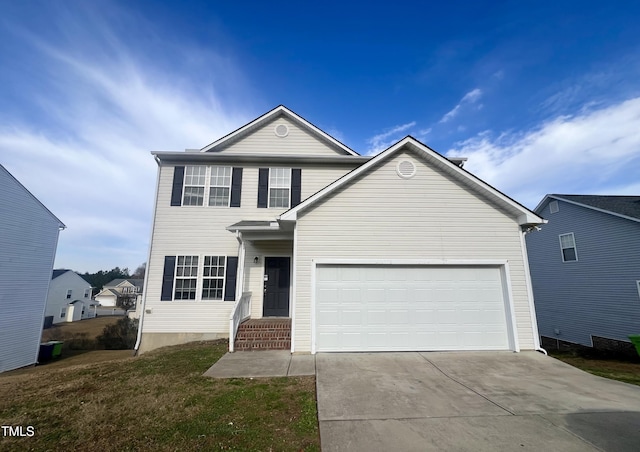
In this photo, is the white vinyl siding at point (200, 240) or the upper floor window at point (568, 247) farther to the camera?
the upper floor window at point (568, 247)

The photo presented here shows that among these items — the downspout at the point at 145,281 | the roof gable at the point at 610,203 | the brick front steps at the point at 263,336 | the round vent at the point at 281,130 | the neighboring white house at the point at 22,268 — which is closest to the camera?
the brick front steps at the point at 263,336

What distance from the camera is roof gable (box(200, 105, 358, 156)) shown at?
460 inches

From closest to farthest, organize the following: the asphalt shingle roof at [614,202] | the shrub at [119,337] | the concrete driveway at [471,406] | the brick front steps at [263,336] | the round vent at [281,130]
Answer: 1. the concrete driveway at [471,406]
2. the brick front steps at [263,336]
3. the asphalt shingle roof at [614,202]
4. the round vent at [281,130]
5. the shrub at [119,337]

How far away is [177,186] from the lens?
35.5ft

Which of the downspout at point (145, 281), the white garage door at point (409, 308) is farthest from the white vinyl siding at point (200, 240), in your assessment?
the white garage door at point (409, 308)

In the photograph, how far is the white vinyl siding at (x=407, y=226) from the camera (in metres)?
7.73

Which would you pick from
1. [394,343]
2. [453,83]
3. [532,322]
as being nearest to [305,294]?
[394,343]

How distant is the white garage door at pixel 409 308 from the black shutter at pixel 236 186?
5085 mm

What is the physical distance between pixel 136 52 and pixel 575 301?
Answer: 886 inches

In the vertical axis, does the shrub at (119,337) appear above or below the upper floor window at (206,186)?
below

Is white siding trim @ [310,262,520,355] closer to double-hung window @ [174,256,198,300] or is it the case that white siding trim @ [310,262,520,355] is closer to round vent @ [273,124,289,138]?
double-hung window @ [174,256,198,300]

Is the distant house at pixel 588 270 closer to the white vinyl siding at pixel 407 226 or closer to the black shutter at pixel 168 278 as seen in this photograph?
the white vinyl siding at pixel 407 226

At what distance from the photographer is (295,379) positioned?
5434 mm

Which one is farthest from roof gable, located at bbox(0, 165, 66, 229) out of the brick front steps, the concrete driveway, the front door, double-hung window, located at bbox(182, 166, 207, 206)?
the concrete driveway
